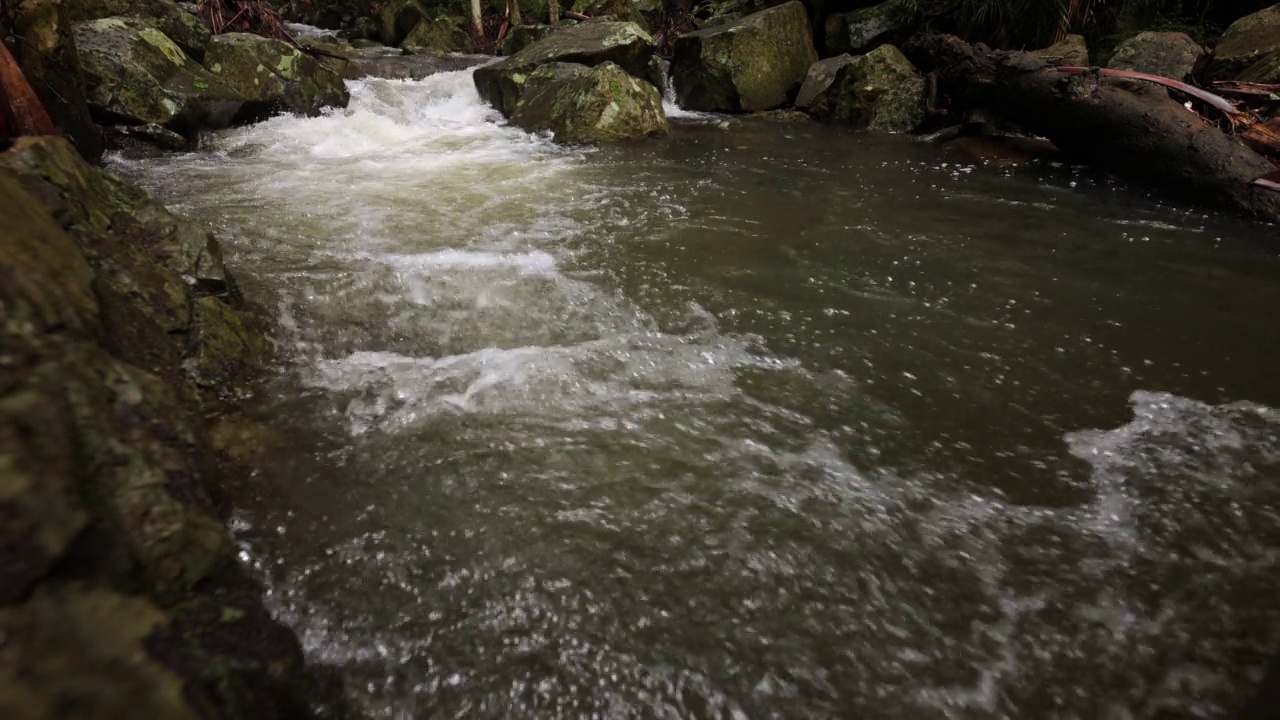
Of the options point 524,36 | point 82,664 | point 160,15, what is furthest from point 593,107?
point 82,664

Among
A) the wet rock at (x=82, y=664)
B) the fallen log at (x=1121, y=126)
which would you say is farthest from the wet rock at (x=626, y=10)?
the wet rock at (x=82, y=664)

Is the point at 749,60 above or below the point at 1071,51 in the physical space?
below

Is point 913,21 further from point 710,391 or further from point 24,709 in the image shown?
point 24,709

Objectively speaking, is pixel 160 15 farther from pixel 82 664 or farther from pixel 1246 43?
pixel 1246 43

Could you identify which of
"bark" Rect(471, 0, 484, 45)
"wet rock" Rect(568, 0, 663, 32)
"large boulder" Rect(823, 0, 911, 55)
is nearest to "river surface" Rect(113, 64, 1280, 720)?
"large boulder" Rect(823, 0, 911, 55)

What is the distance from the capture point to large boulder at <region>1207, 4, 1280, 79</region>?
613cm

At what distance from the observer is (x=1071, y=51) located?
744 centimetres

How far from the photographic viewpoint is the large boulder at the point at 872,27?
9.94 metres

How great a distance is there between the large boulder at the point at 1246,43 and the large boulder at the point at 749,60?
5.06 metres

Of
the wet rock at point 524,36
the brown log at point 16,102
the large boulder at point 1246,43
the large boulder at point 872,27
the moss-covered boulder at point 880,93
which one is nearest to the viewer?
the brown log at point 16,102

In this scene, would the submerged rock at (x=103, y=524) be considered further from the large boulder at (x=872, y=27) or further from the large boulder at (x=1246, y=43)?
the large boulder at (x=872, y=27)

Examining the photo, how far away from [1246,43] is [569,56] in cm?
766

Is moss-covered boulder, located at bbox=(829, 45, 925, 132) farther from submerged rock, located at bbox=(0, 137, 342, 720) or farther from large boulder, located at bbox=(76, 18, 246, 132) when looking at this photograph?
submerged rock, located at bbox=(0, 137, 342, 720)

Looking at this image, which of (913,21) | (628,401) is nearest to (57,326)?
(628,401)
